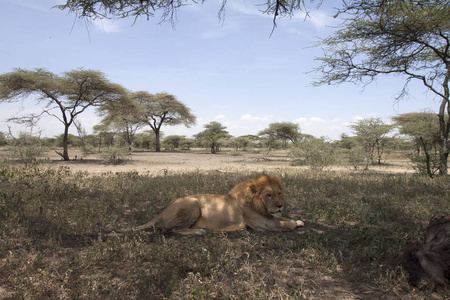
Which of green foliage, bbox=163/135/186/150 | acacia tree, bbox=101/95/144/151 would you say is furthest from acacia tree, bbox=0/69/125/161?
green foliage, bbox=163/135/186/150

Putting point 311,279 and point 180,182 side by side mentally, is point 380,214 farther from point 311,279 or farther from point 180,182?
point 180,182

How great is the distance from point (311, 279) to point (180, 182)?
208 inches

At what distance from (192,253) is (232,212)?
1.06m

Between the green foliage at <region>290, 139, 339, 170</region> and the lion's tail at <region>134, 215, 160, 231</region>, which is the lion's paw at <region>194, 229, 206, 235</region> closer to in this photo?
the lion's tail at <region>134, 215, 160, 231</region>

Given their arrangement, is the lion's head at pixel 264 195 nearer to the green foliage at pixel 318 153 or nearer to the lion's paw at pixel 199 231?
the lion's paw at pixel 199 231

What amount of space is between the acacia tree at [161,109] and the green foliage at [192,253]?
35.3 metres

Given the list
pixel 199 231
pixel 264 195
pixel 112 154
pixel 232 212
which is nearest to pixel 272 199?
pixel 264 195

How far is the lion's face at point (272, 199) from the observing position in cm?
404

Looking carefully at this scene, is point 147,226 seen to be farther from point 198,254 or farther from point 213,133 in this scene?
point 213,133

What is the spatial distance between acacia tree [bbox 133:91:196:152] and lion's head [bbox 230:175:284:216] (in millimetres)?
36331

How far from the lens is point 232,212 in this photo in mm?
4270

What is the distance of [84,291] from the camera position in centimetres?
258

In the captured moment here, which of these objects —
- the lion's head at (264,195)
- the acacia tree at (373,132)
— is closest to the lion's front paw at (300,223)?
the lion's head at (264,195)

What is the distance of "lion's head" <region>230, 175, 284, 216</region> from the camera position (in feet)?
13.3
